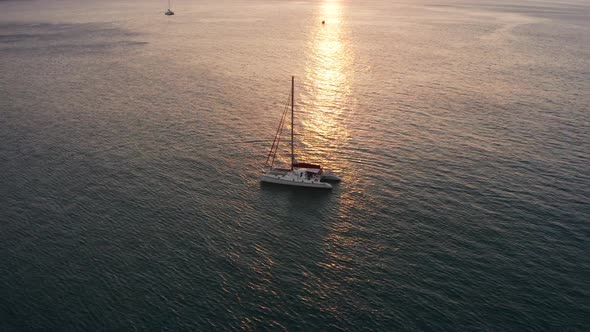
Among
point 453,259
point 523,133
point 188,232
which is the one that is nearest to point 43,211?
point 188,232

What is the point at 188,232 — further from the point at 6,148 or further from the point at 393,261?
the point at 6,148

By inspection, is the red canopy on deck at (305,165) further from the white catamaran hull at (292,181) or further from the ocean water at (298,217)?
the ocean water at (298,217)

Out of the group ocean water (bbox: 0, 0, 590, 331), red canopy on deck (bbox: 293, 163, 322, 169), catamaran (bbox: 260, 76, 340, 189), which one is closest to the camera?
ocean water (bbox: 0, 0, 590, 331)

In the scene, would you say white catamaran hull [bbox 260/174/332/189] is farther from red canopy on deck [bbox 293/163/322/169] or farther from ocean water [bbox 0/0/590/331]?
red canopy on deck [bbox 293/163/322/169]

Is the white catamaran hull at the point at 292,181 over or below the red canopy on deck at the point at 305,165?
below

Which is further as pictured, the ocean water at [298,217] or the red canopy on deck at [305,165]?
the red canopy on deck at [305,165]

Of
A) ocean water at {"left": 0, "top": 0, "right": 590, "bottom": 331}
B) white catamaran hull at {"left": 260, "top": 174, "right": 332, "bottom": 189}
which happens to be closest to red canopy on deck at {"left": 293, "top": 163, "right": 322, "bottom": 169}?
white catamaran hull at {"left": 260, "top": 174, "right": 332, "bottom": 189}

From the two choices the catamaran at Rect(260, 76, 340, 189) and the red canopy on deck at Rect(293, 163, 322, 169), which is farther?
the red canopy on deck at Rect(293, 163, 322, 169)

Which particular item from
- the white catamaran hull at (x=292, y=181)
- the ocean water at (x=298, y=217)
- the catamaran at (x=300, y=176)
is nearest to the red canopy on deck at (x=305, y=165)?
the catamaran at (x=300, y=176)

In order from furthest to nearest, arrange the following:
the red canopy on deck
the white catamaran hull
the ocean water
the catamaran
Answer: the red canopy on deck → the catamaran → the white catamaran hull → the ocean water
